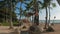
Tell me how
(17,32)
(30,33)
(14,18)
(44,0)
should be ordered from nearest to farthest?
(17,32) < (30,33) < (44,0) < (14,18)

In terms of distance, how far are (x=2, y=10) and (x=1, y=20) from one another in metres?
3.02

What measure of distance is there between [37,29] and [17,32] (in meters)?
3.02

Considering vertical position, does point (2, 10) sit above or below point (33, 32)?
above

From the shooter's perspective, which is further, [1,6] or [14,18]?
[14,18]

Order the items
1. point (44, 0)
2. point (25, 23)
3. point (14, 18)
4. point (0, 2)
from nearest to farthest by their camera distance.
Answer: point (44, 0) → point (25, 23) → point (0, 2) → point (14, 18)

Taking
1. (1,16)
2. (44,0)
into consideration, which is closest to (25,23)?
(44,0)

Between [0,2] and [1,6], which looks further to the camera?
[1,6]

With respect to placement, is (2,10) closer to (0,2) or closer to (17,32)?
(0,2)

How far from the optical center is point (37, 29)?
806 inches

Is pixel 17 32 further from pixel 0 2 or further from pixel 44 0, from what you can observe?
pixel 0 2

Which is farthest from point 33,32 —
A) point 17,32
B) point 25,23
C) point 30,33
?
point 25,23

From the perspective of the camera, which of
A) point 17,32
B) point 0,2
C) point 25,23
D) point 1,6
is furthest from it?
point 1,6

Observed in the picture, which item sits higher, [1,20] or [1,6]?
[1,6]

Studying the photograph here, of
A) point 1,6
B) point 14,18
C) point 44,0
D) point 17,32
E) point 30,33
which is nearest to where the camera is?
point 17,32
